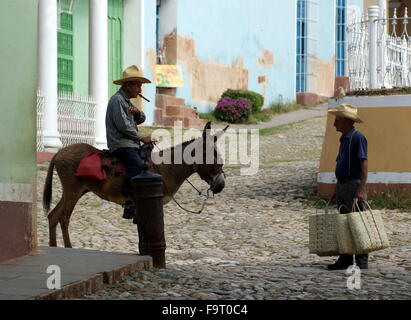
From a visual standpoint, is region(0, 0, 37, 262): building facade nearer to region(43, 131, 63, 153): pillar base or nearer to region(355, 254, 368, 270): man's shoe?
region(355, 254, 368, 270): man's shoe

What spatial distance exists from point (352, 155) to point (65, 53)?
13.5m

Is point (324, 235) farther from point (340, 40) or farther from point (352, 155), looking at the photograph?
point (340, 40)

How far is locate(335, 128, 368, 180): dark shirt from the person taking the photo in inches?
368

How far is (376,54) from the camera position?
15016mm

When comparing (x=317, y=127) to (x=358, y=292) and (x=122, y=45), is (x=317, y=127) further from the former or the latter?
(x=358, y=292)

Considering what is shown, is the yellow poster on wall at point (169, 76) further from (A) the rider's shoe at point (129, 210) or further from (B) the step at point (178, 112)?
(A) the rider's shoe at point (129, 210)

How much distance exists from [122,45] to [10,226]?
16859 mm

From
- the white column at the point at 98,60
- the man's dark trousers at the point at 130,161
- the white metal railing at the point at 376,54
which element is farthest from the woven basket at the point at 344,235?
the white column at the point at 98,60

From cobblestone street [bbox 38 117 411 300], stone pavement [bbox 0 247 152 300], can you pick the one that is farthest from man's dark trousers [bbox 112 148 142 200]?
stone pavement [bbox 0 247 152 300]

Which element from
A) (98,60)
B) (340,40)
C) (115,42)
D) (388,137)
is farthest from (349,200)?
(340,40)

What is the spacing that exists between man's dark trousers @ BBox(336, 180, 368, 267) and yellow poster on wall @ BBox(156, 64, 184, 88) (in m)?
16.8

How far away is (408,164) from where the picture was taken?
14.0 meters

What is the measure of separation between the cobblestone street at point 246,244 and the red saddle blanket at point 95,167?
3.58ft

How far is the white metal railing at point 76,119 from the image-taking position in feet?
63.7
